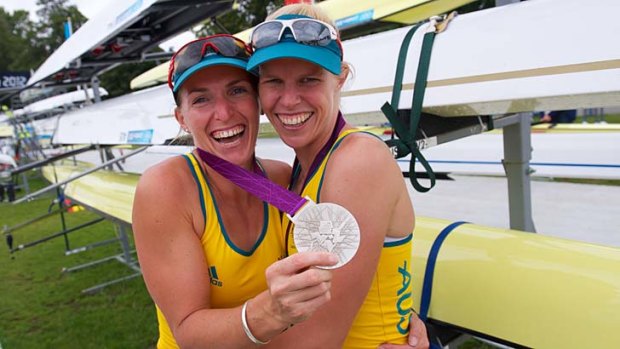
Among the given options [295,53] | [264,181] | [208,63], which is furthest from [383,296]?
[208,63]

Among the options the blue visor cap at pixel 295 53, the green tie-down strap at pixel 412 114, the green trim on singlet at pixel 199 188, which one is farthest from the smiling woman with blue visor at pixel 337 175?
the green tie-down strap at pixel 412 114

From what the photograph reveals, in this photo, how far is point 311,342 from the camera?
4.16 ft

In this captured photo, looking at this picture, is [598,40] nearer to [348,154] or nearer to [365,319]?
[348,154]

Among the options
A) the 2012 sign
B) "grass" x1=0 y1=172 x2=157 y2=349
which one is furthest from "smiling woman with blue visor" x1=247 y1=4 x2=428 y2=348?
the 2012 sign

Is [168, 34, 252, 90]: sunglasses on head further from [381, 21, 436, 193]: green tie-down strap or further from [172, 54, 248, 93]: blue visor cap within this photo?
[381, 21, 436, 193]: green tie-down strap

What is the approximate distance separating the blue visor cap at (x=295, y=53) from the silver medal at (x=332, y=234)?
53 cm

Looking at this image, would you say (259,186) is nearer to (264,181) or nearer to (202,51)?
(264,181)

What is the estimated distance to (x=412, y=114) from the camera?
216cm

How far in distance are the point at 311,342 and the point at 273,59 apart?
803 millimetres

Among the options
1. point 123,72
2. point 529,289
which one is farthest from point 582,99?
point 123,72

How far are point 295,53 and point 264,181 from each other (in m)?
0.39

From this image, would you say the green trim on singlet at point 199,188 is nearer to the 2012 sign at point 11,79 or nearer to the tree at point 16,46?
the 2012 sign at point 11,79

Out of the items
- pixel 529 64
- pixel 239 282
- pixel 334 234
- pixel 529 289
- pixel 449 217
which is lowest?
pixel 449 217

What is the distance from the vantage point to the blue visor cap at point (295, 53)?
136cm
